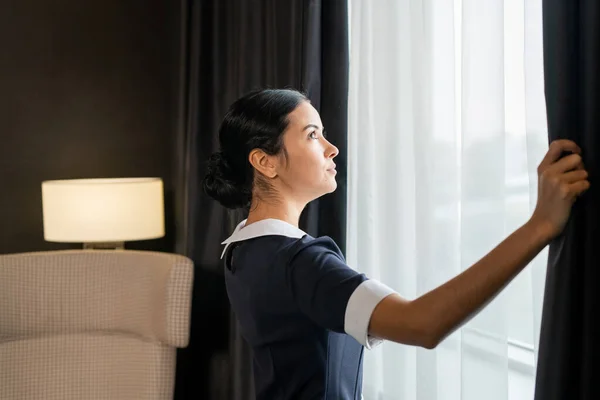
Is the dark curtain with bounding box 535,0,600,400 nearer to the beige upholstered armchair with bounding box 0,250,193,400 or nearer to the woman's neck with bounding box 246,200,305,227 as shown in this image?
the woman's neck with bounding box 246,200,305,227

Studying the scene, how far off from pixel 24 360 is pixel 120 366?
0.32 m

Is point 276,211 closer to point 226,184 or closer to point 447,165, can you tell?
point 226,184

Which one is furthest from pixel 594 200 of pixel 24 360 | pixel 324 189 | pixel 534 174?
pixel 24 360

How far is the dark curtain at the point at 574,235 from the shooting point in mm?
1323

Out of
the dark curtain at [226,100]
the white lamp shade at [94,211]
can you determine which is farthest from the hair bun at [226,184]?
the white lamp shade at [94,211]

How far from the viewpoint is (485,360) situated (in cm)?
181

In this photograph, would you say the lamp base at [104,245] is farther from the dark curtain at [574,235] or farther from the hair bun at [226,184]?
the dark curtain at [574,235]

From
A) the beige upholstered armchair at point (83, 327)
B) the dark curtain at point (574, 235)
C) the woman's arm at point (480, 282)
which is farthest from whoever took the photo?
the beige upholstered armchair at point (83, 327)

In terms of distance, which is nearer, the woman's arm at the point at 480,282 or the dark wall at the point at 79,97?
the woman's arm at the point at 480,282

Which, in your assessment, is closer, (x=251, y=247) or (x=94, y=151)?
(x=251, y=247)

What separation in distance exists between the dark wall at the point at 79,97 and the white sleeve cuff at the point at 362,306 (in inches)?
85.3

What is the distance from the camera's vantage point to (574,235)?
52.5 inches

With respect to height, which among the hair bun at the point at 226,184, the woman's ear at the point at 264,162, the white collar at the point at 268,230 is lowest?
the white collar at the point at 268,230

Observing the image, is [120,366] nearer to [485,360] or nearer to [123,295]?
[123,295]
